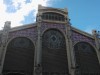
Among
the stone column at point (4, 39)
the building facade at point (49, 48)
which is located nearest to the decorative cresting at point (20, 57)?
the building facade at point (49, 48)

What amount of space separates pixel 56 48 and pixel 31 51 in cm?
487

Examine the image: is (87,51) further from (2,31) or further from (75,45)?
(2,31)

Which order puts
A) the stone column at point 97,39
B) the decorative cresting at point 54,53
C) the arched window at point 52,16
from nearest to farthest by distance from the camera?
the decorative cresting at point 54,53, the stone column at point 97,39, the arched window at point 52,16

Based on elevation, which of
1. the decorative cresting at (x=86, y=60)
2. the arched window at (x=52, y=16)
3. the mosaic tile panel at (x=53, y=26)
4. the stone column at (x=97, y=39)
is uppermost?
the arched window at (x=52, y=16)

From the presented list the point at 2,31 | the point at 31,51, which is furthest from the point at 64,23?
the point at 2,31

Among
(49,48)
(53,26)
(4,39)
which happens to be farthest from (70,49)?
(4,39)

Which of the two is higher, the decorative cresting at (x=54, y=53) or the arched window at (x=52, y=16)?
the arched window at (x=52, y=16)

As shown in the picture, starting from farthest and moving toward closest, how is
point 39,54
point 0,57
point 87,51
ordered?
point 87,51, point 39,54, point 0,57

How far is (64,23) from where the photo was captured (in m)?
30.9

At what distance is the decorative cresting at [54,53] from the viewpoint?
1001 inches

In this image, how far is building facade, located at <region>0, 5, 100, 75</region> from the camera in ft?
80.8

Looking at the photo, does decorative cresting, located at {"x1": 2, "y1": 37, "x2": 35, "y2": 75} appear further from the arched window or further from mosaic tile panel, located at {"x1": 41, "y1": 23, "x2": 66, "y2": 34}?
the arched window

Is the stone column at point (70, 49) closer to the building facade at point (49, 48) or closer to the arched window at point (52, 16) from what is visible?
the building facade at point (49, 48)

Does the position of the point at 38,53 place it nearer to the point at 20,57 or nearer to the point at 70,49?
the point at 20,57
